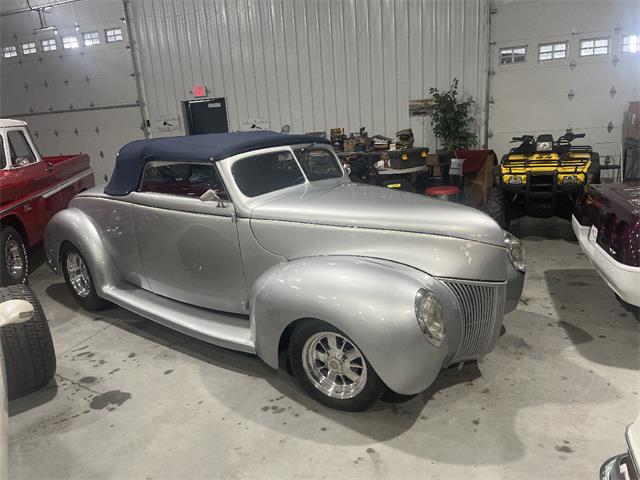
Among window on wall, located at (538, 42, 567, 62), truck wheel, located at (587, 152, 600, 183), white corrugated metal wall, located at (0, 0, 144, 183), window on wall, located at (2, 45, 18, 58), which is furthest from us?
window on wall, located at (2, 45, 18, 58)

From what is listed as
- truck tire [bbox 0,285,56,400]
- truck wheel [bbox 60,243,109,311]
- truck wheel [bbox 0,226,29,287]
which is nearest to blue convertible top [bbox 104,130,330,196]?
truck wheel [bbox 60,243,109,311]

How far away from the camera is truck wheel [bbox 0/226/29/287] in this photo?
4.97 m

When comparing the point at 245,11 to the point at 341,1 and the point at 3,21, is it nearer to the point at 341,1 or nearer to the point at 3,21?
the point at 341,1

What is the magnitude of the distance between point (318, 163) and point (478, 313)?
182 centimetres

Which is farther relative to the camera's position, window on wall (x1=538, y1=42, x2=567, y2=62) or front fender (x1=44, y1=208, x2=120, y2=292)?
window on wall (x1=538, y1=42, x2=567, y2=62)

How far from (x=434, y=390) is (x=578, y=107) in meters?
6.67

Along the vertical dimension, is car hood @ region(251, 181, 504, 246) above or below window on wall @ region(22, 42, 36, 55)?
below

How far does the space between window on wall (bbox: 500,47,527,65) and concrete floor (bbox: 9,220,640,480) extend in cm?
543

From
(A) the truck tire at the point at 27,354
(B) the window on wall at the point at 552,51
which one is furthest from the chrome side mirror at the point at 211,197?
(B) the window on wall at the point at 552,51

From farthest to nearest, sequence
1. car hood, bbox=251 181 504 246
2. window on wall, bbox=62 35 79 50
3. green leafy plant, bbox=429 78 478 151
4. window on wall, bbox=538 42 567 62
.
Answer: window on wall, bbox=62 35 79 50 → green leafy plant, bbox=429 78 478 151 → window on wall, bbox=538 42 567 62 → car hood, bbox=251 181 504 246

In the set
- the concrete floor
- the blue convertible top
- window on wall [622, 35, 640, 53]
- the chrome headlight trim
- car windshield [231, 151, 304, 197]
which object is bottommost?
the concrete floor

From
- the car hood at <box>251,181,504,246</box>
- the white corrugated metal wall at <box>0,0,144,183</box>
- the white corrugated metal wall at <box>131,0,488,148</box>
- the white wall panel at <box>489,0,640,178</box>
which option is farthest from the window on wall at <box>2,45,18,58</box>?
the car hood at <box>251,181,504,246</box>

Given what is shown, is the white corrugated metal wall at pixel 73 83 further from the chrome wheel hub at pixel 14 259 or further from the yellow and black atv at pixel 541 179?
the yellow and black atv at pixel 541 179

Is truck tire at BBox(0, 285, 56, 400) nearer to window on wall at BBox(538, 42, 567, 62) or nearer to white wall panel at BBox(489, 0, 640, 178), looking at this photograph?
white wall panel at BBox(489, 0, 640, 178)
